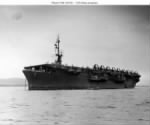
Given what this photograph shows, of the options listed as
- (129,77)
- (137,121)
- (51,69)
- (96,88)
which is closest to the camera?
(137,121)

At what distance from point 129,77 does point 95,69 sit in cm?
1045

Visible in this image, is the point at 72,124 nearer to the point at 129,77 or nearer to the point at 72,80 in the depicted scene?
the point at 72,80

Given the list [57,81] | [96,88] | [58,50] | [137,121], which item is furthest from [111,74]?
[137,121]

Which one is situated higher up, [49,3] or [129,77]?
[49,3]

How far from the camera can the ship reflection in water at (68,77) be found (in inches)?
1560

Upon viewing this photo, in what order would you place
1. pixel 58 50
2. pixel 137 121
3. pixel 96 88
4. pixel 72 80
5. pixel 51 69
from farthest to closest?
pixel 96 88 → pixel 58 50 → pixel 72 80 → pixel 51 69 → pixel 137 121

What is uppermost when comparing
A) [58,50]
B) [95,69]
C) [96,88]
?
[58,50]

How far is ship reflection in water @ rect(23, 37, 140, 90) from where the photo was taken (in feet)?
130

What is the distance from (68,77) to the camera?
41.5 m

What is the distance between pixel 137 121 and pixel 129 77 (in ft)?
142

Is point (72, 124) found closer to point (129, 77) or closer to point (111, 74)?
point (111, 74)

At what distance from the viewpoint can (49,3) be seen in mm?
11664

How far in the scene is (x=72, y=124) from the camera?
1205 cm

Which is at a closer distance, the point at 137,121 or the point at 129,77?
the point at 137,121
